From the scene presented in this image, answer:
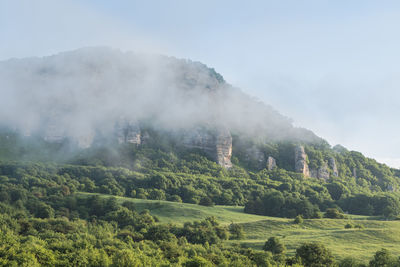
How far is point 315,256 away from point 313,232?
2526 cm

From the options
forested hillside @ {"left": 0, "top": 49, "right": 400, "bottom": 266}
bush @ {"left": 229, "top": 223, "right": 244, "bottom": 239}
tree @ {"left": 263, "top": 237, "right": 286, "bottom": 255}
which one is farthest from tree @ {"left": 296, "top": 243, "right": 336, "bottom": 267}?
bush @ {"left": 229, "top": 223, "right": 244, "bottom": 239}

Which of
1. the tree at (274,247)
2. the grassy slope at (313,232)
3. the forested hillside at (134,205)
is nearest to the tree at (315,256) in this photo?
the forested hillside at (134,205)

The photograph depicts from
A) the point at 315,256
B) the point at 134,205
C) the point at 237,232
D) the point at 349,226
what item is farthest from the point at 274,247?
the point at 134,205

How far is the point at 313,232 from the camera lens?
86.4 m

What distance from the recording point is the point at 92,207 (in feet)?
375

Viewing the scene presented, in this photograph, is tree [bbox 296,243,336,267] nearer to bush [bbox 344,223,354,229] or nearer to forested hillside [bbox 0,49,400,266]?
forested hillside [bbox 0,49,400,266]

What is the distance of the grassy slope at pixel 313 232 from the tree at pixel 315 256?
4548 millimetres

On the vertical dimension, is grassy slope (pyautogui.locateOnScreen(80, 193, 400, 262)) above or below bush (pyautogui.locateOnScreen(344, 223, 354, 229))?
below

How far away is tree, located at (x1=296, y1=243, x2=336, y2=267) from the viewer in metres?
61.7

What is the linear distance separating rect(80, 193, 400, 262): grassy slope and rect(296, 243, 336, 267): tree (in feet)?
14.9

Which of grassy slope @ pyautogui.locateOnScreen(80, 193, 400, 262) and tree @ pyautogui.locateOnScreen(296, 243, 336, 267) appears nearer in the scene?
tree @ pyautogui.locateOnScreen(296, 243, 336, 267)

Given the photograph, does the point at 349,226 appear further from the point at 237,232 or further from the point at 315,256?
the point at 315,256

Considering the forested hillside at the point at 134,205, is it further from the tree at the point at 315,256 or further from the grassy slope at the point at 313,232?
the grassy slope at the point at 313,232

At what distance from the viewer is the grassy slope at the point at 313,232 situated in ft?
241
